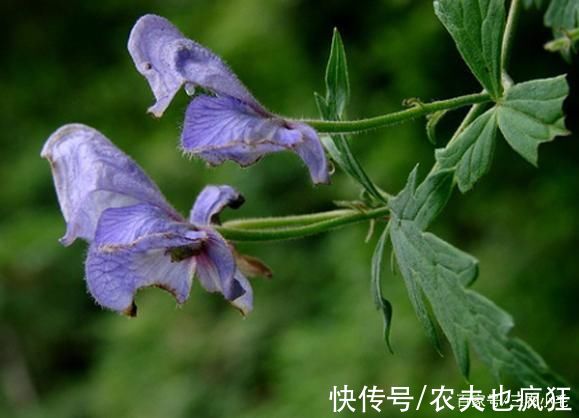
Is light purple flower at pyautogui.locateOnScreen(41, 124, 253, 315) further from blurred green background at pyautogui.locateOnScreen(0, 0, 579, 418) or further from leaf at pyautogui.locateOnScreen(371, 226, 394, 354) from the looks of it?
blurred green background at pyautogui.locateOnScreen(0, 0, 579, 418)

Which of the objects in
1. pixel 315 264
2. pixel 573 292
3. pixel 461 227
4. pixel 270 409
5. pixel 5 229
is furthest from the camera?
pixel 5 229

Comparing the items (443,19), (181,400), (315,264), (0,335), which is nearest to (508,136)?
(443,19)

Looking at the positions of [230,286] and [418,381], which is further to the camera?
[418,381]

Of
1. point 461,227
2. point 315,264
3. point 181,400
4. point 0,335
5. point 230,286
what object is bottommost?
point 0,335

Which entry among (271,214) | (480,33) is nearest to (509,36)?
(480,33)

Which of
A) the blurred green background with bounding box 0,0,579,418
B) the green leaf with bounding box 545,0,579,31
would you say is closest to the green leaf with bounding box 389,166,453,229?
the green leaf with bounding box 545,0,579,31

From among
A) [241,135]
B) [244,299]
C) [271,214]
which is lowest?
[271,214]

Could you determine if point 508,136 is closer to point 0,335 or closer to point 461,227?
point 461,227

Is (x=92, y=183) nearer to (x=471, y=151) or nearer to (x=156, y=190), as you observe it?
(x=156, y=190)

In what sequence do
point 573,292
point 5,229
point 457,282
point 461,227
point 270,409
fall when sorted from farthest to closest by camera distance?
1. point 5,229
2. point 270,409
3. point 461,227
4. point 573,292
5. point 457,282
